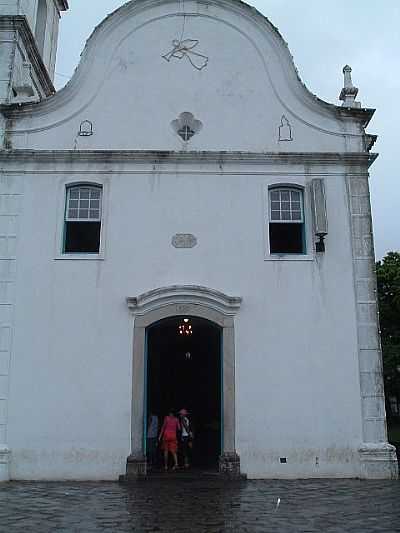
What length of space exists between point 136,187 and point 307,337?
486cm

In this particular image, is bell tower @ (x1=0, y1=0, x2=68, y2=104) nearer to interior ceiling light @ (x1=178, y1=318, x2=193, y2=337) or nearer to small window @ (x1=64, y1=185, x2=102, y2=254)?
small window @ (x1=64, y1=185, x2=102, y2=254)

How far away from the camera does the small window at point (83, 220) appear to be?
1257cm

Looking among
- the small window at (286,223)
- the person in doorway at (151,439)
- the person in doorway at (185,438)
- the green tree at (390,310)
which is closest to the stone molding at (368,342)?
the small window at (286,223)

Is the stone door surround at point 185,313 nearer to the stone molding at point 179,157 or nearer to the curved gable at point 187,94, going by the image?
the stone molding at point 179,157

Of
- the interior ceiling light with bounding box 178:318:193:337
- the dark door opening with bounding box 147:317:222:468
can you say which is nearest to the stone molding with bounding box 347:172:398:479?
the interior ceiling light with bounding box 178:318:193:337

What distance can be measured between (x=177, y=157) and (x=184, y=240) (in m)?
1.88

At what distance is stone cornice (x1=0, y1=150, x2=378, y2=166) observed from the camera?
41.9 feet

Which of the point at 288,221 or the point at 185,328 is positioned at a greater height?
the point at 288,221

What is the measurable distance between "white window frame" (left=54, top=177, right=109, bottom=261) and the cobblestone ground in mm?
4527

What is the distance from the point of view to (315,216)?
1226 cm

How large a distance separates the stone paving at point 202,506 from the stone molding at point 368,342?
57 cm

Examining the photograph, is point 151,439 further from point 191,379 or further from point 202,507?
point 191,379

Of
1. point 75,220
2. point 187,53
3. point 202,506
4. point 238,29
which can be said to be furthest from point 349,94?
point 202,506

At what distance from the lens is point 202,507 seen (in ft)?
28.2
